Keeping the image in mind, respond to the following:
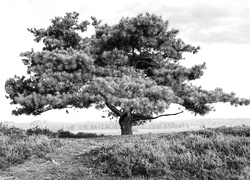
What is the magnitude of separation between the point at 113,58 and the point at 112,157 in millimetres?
8928

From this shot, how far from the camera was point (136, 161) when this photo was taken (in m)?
8.14

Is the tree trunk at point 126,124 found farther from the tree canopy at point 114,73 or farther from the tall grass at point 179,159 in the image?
the tall grass at point 179,159

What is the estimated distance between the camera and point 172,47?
18406 mm

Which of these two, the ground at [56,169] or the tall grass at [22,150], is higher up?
the tall grass at [22,150]

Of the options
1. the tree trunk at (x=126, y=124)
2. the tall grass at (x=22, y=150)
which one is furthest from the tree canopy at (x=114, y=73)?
the tall grass at (x=22, y=150)

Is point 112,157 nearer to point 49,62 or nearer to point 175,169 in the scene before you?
point 175,169

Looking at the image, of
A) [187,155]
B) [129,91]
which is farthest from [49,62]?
[187,155]

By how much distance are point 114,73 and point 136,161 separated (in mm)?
9074

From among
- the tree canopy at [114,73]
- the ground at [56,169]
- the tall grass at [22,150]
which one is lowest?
the ground at [56,169]

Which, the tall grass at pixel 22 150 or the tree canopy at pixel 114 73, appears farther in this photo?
the tree canopy at pixel 114 73

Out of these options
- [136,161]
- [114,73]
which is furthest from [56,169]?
[114,73]

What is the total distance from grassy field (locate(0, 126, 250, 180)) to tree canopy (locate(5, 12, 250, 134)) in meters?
4.68

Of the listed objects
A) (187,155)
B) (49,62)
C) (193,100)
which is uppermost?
(49,62)

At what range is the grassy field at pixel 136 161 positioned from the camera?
25.4 feet
